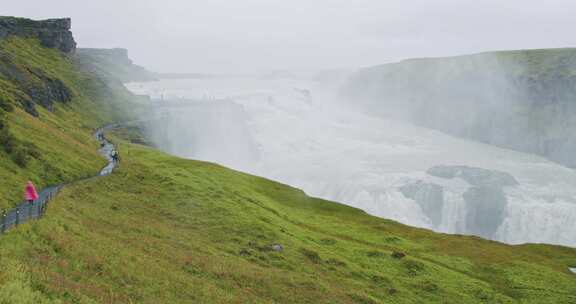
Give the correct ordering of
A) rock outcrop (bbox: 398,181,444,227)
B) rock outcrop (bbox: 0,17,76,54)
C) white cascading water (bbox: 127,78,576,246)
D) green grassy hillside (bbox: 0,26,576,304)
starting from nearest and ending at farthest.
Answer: green grassy hillside (bbox: 0,26,576,304)
white cascading water (bbox: 127,78,576,246)
rock outcrop (bbox: 398,181,444,227)
rock outcrop (bbox: 0,17,76,54)

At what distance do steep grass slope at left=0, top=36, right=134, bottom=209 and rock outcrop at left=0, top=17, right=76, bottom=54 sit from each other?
4.33 m

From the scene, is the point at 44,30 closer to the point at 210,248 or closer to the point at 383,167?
the point at 383,167

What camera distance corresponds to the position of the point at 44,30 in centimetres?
17450

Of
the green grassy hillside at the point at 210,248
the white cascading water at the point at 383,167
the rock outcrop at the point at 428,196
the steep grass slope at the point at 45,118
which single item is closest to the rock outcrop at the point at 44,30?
the steep grass slope at the point at 45,118

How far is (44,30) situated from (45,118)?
111 m

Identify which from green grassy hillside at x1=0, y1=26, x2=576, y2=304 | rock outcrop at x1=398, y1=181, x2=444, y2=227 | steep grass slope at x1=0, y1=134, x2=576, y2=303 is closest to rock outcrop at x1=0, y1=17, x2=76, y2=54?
green grassy hillside at x1=0, y1=26, x2=576, y2=304

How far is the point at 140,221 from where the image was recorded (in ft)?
123

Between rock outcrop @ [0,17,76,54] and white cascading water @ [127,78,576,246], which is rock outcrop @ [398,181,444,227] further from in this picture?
rock outcrop @ [0,17,76,54]

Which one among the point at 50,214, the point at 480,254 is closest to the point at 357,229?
the point at 480,254

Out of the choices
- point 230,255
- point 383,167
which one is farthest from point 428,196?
point 230,255

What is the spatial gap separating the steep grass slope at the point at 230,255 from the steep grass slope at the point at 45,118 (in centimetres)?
421

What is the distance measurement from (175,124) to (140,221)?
13812 centimetres

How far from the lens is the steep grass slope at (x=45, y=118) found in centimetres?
4325

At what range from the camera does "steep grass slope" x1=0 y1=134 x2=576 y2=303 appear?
2250cm
